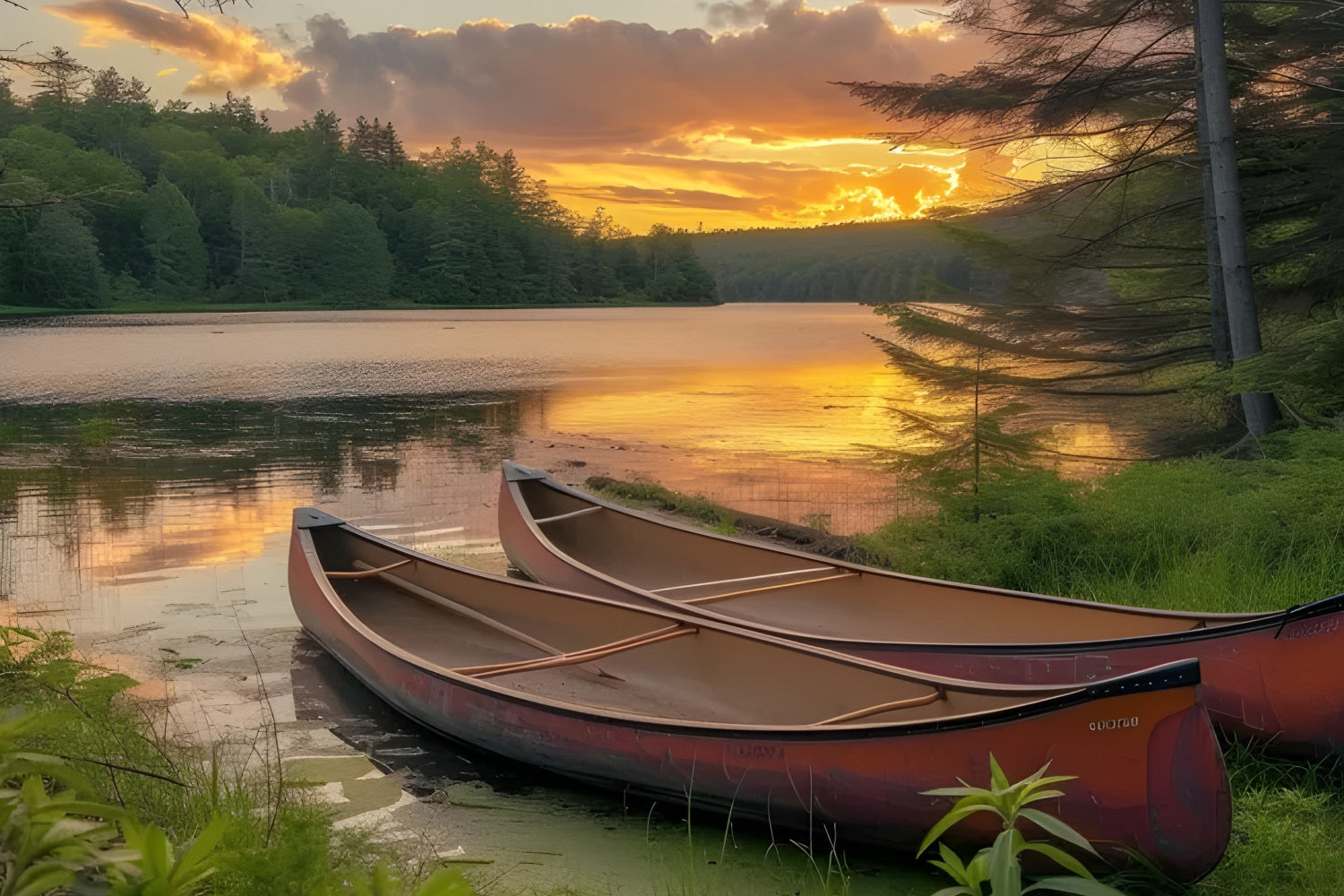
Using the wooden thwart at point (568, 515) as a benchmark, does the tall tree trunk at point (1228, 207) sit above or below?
above

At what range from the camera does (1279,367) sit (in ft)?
26.7

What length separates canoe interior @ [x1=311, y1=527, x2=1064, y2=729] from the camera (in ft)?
15.7

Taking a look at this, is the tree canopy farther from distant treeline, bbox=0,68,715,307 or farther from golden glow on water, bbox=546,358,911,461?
golden glow on water, bbox=546,358,911,461

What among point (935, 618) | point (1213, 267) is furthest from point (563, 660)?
point (1213, 267)

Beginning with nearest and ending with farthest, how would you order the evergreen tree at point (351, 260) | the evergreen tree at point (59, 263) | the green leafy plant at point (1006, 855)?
1. the green leafy plant at point (1006, 855)
2. the evergreen tree at point (59, 263)
3. the evergreen tree at point (351, 260)

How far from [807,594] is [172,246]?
260ft

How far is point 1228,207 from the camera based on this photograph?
980cm

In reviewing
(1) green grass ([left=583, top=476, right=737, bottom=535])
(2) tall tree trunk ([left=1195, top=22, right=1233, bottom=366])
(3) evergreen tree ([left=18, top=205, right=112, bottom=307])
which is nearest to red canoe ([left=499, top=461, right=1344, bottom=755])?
(1) green grass ([left=583, top=476, right=737, bottom=535])

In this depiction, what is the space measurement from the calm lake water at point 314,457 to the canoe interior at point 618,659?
600mm

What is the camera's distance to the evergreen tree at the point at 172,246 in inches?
2975

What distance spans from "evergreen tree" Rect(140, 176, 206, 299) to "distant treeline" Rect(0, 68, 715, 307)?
123mm

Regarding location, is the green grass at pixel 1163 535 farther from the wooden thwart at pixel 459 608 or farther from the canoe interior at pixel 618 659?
the wooden thwart at pixel 459 608

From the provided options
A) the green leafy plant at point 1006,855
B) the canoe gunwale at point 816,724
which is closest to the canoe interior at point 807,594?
the canoe gunwale at point 816,724

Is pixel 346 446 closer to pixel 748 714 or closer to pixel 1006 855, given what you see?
pixel 748 714
